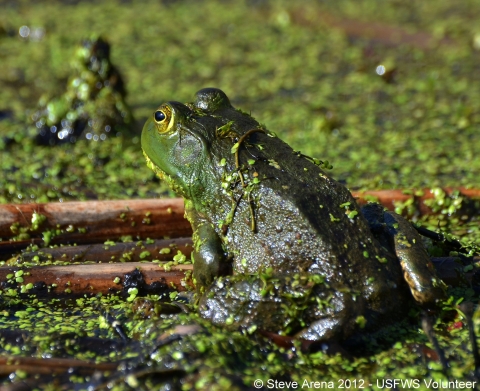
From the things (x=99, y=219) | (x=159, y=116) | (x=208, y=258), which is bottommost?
(x=208, y=258)

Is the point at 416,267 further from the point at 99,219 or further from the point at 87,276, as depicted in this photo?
the point at 99,219

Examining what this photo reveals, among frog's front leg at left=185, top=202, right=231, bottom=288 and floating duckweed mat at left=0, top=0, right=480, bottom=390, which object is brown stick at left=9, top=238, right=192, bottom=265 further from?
frog's front leg at left=185, top=202, right=231, bottom=288

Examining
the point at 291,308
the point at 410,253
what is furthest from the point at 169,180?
the point at 410,253

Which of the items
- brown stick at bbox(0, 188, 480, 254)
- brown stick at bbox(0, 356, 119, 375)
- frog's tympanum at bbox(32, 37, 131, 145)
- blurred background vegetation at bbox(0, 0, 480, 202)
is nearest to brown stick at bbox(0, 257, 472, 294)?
brown stick at bbox(0, 188, 480, 254)

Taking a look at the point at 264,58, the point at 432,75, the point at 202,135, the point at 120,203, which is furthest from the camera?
the point at 264,58

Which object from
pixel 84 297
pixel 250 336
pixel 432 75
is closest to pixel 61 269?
pixel 84 297

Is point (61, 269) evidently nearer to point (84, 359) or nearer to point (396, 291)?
point (84, 359)
